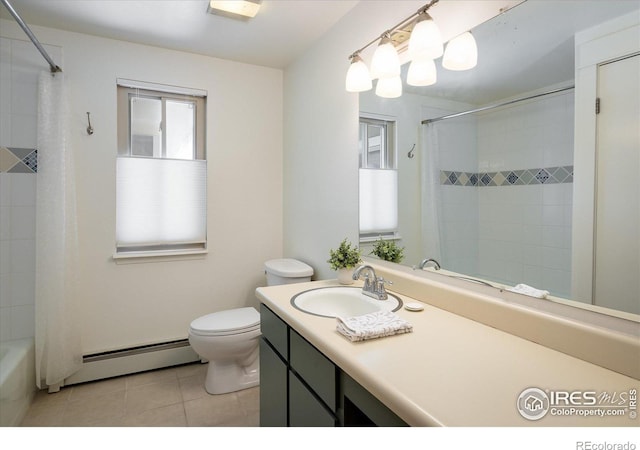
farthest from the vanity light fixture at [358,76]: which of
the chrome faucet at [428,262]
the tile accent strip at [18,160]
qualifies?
the tile accent strip at [18,160]

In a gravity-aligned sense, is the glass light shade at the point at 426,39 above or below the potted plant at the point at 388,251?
above

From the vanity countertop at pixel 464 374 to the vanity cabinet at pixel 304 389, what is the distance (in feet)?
0.19

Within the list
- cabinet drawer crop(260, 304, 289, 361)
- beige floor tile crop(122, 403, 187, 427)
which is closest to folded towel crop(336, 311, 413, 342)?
cabinet drawer crop(260, 304, 289, 361)

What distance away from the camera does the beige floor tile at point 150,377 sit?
2.37 m

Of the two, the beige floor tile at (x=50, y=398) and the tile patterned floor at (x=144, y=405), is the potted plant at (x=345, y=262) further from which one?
the beige floor tile at (x=50, y=398)

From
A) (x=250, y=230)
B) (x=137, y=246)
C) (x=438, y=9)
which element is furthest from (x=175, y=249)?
(x=438, y=9)

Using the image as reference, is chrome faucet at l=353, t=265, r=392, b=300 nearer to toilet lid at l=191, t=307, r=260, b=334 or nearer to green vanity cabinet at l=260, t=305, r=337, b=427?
green vanity cabinet at l=260, t=305, r=337, b=427

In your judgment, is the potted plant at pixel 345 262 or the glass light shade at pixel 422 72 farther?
the potted plant at pixel 345 262

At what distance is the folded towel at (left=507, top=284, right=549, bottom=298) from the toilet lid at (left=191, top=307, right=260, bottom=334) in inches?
61.3

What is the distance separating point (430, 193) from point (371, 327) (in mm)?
725

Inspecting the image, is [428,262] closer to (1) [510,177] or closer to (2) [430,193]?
(2) [430,193]

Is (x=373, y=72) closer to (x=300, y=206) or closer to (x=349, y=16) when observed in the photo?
(x=349, y=16)

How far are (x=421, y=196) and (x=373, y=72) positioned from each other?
2.07 feet
